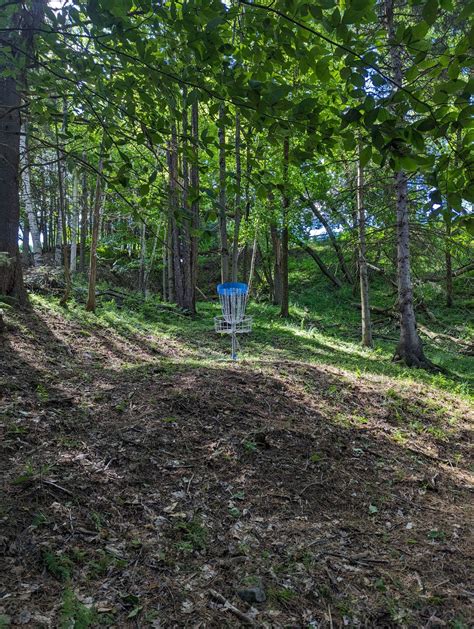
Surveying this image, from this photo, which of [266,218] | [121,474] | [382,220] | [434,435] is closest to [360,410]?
[434,435]

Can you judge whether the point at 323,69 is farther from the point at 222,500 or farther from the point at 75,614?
the point at 222,500

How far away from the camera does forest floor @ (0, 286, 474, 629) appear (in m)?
2.20

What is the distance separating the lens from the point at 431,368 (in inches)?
366

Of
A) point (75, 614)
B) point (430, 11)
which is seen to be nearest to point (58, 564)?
point (75, 614)

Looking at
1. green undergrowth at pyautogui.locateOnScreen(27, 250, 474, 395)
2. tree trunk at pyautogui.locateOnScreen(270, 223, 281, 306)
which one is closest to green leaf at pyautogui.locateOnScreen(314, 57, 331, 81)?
green undergrowth at pyautogui.locateOnScreen(27, 250, 474, 395)

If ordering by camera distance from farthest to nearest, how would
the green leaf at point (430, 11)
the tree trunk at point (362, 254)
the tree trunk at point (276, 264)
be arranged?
the tree trunk at point (276, 264) < the tree trunk at point (362, 254) < the green leaf at point (430, 11)

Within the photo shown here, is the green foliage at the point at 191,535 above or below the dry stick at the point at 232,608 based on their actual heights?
above

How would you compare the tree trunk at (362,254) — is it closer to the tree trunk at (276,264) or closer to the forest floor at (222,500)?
the forest floor at (222,500)

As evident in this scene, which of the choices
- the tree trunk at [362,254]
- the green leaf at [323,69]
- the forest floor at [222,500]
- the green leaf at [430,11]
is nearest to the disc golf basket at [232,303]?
the forest floor at [222,500]

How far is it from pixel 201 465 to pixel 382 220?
9.06 metres

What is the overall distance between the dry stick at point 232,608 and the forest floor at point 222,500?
0.04 ft

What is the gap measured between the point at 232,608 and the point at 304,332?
1154 cm

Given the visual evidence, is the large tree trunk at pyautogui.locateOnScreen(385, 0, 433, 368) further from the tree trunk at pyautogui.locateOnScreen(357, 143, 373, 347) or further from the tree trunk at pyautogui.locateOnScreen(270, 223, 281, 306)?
the tree trunk at pyautogui.locateOnScreen(270, 223, 281, 306)

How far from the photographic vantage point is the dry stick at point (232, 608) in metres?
2.09
